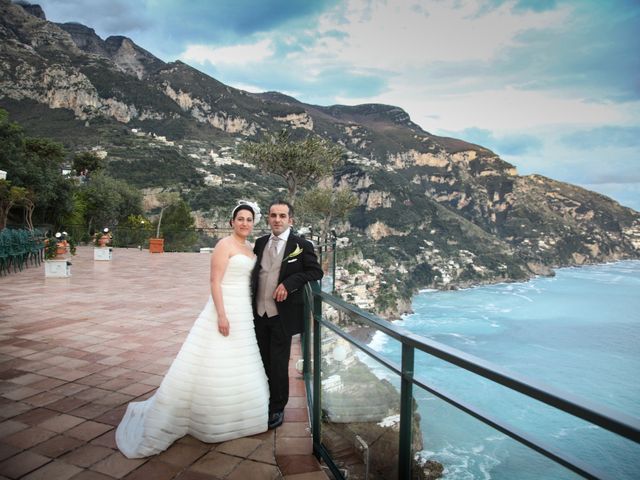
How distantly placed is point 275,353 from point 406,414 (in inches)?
53.0

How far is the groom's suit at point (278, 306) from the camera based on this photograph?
8.53 ft

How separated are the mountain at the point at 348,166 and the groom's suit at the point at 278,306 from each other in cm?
362

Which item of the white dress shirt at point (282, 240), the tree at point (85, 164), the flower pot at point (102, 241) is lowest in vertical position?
the flower pot at point (102, 241)

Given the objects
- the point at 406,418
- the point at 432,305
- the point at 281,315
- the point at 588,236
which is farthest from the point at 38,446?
the point at 588,236

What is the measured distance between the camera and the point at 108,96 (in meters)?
73.6

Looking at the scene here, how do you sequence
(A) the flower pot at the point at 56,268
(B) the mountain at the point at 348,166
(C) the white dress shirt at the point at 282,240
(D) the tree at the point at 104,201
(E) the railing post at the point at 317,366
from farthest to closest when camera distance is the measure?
(B) the mountain at the point at 348,166 < (D) the tree at the point at 104,201 < (A) the flower pot at the point at 56,268 < (C) the white dress shirt at the point at 282,240 < (E) the railing post at the point at 317,366

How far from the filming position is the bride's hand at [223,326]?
2.42 metres

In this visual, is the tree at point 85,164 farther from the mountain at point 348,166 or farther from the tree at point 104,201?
the mountain at point 348,166

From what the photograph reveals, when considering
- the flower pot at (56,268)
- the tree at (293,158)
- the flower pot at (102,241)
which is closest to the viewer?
the flower pot at (56,268)

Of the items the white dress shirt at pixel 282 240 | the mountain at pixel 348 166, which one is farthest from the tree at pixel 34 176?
the white dress shirt at pixel 282 240

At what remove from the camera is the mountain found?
192ft

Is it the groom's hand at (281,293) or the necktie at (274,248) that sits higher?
the necktie at (274,248)

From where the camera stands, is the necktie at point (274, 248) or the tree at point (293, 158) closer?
the necktie at point (274, 248)

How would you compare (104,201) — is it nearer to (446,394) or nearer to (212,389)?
(212,389)
